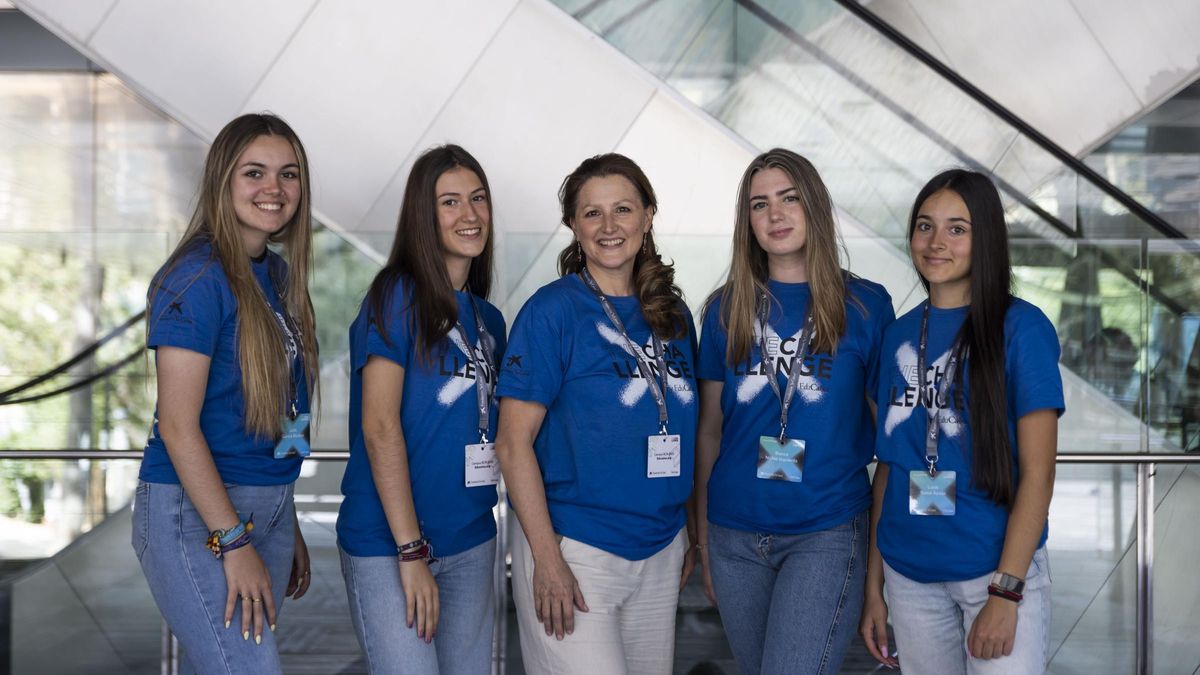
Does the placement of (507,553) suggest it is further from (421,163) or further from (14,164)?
(14,164)

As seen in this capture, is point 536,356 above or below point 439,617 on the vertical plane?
above

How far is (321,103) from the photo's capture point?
17.2 ft

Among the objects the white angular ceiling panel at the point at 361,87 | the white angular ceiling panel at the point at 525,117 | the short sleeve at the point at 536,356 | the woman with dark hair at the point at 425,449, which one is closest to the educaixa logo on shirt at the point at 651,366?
the short sleeve at the point at 536,356

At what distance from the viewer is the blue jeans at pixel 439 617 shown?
2.25 m

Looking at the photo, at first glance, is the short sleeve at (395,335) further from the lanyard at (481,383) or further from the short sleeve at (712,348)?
the short sleeve at (712,348)

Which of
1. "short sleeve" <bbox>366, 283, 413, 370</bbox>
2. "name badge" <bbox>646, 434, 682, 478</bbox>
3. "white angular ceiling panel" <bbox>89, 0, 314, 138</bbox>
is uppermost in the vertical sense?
"white angular ceiling panel" <bbox>89, 0, 314, 138</bbox>

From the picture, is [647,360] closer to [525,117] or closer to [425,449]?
[425,449]

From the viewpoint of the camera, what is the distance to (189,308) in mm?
2035

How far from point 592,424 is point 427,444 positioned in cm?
39

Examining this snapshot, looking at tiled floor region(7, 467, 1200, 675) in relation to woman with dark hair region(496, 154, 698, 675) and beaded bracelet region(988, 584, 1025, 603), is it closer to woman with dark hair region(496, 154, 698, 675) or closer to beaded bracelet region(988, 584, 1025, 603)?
woman with dark hair region(496, 154, 698, 675)

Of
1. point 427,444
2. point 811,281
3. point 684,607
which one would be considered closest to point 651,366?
point 811,281

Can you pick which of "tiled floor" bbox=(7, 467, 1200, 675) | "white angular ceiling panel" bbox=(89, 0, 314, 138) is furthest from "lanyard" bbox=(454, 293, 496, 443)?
"white angular ceiling panel" bbox=(89, 0, 314, 138)

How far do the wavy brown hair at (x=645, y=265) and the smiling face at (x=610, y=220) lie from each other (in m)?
0.02

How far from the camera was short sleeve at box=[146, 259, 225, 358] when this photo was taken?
202cm
